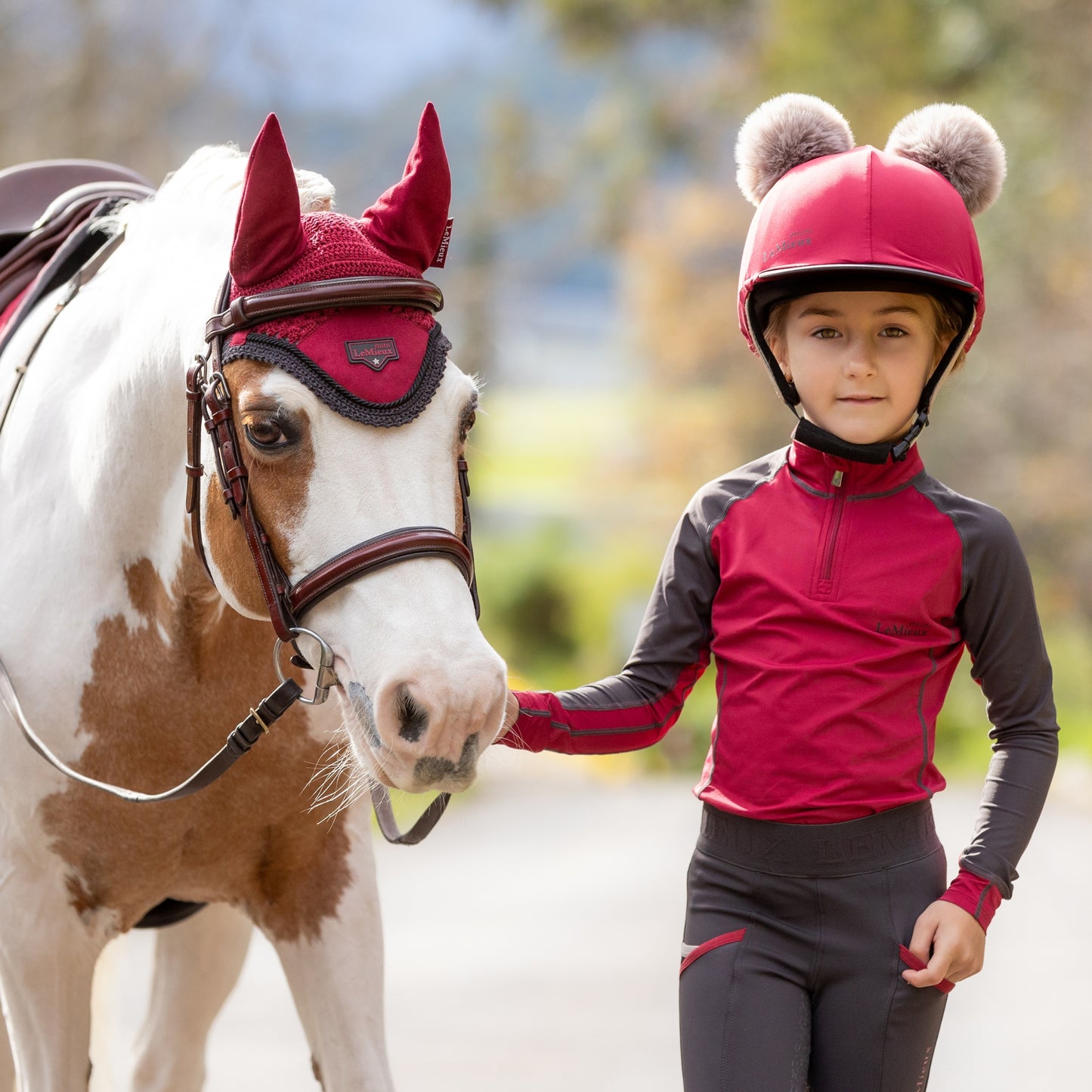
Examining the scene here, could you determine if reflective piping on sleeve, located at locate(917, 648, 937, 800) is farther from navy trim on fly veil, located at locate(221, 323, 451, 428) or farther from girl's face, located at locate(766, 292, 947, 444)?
navy trim on fly veil, located at locate(221, 323, 451, 428)

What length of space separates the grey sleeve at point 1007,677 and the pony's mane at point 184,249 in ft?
3.35

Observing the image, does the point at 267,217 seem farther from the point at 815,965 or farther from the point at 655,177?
the point at 655,177

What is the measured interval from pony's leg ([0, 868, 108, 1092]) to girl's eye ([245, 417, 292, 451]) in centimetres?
83

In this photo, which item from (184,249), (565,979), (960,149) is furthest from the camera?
(565,979)

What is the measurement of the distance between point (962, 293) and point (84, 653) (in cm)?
135

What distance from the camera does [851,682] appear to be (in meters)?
1.83

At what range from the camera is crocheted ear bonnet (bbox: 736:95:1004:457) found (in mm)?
1833

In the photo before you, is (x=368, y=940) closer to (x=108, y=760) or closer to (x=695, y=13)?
(x=108, y=760)

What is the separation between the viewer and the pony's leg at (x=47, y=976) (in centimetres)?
212

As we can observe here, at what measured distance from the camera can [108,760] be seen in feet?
6.88

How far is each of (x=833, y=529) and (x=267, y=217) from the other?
833 mm

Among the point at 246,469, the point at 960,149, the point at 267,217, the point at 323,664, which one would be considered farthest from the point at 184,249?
the point at 960,149

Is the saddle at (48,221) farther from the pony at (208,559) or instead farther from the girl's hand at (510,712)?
the girl's hand at (510,712)

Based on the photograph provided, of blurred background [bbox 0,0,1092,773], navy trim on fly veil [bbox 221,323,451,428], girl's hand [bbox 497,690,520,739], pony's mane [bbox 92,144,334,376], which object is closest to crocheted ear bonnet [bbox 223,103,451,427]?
navy trim on fly veil [bbox 221,323,451,428]
